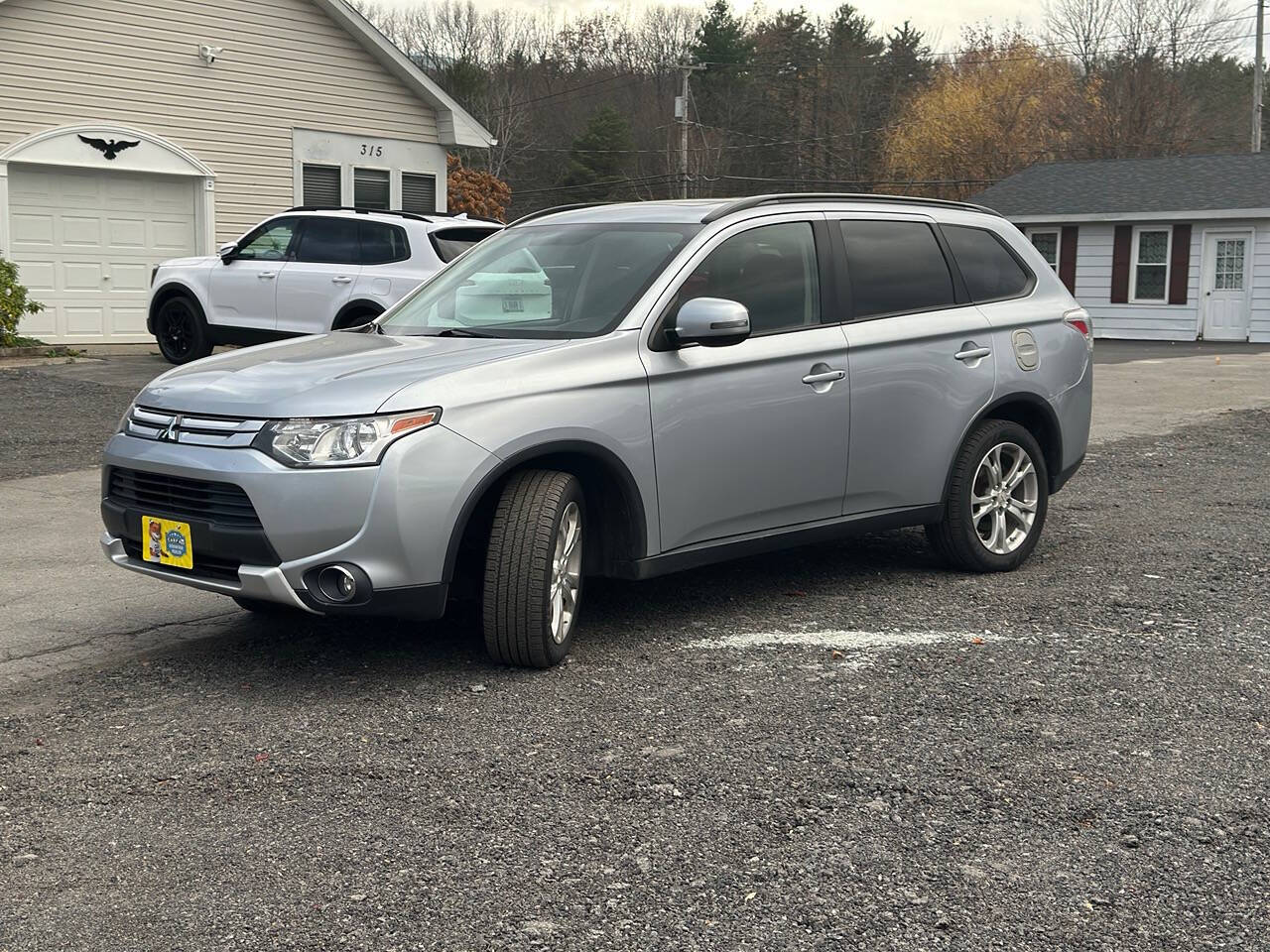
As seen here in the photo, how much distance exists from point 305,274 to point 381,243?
977mm

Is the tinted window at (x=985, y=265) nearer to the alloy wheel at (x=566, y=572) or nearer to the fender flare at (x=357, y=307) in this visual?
the alloy wheel at (x=566, y=572)

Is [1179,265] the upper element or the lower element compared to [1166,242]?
lower

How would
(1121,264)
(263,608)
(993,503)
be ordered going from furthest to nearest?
(1121,264), (993,503), (263,608)

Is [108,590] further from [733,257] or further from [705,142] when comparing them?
[705,142]

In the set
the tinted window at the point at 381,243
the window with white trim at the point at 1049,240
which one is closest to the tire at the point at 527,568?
the tinted window at the point at 381,243

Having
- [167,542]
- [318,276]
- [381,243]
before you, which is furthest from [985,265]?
[318,276]

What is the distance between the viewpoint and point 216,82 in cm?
2120

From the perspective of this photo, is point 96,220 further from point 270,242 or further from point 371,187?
point 270,242

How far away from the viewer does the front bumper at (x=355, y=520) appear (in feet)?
16.0

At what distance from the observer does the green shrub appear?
1758 centimetres

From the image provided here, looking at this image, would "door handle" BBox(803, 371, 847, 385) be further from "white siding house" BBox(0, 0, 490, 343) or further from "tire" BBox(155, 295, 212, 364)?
"white siding house" BBox(0, 0, 490, 343)

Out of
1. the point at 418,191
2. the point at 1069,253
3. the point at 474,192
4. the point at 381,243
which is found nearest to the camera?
the point at 381,243

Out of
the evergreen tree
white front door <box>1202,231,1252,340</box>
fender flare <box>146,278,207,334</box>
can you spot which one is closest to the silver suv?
fender flare <box>146,278,207,334</box>

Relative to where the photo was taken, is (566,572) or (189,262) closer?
(566,572)
